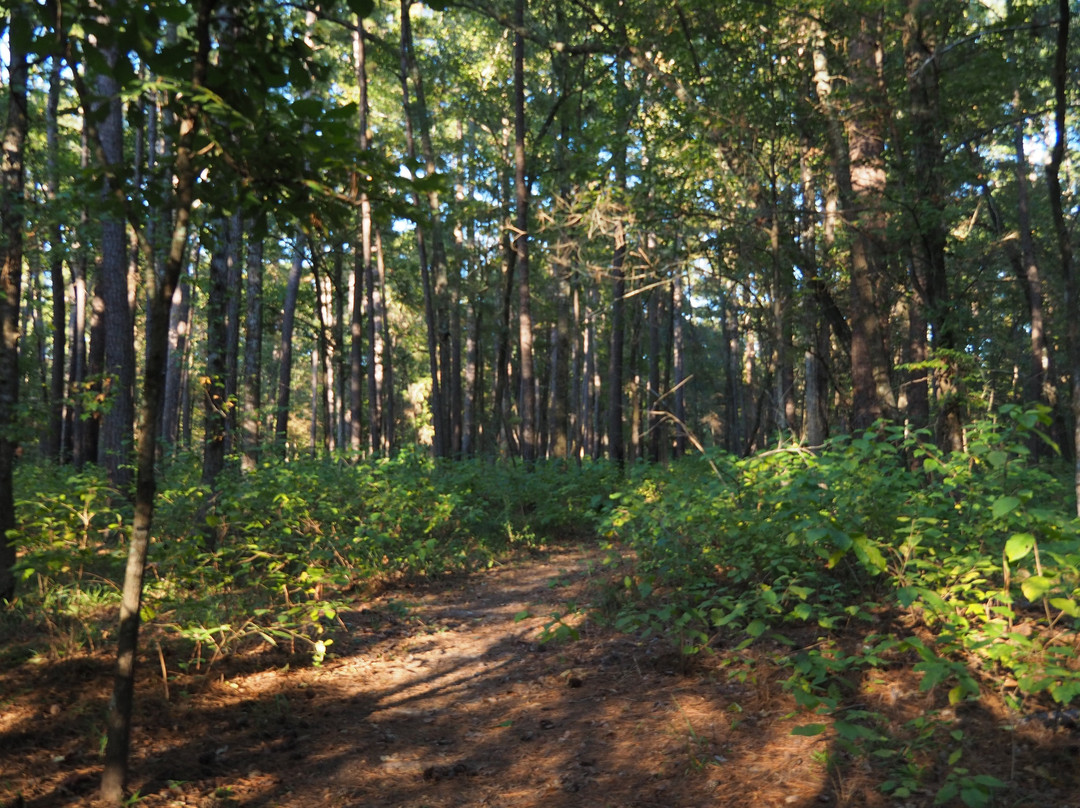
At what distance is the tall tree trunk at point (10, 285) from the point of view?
17.6 feet

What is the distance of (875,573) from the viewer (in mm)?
3750

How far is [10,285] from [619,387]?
13.9 metres

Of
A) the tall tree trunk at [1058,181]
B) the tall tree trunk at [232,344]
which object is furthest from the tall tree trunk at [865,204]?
the tall tree trunk at [232,344]

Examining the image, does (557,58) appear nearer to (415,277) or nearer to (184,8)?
(415,277)

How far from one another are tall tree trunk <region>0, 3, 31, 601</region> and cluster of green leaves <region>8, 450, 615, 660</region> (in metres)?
0.22

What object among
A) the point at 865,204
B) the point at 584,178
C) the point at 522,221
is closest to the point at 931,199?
the point at 865,204

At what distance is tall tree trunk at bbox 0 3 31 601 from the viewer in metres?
5.36

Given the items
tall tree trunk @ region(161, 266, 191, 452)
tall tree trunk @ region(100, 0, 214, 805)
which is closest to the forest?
tall tree trunk @ region(100, 0, 214, 805)

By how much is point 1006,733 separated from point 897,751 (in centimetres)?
61

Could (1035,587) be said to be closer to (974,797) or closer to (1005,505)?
(1005,505)

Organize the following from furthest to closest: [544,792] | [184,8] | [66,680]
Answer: [66,680], [544,792], [184,8]

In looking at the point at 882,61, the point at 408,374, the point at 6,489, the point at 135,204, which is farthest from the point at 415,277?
the point at 135,204

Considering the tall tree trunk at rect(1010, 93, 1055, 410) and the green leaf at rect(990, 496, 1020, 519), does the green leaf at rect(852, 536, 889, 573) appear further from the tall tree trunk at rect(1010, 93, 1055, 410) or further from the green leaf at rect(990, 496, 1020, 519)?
the tall tree trunk at rect(1010, 93, 1055, 410)

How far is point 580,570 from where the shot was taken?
9.34m
